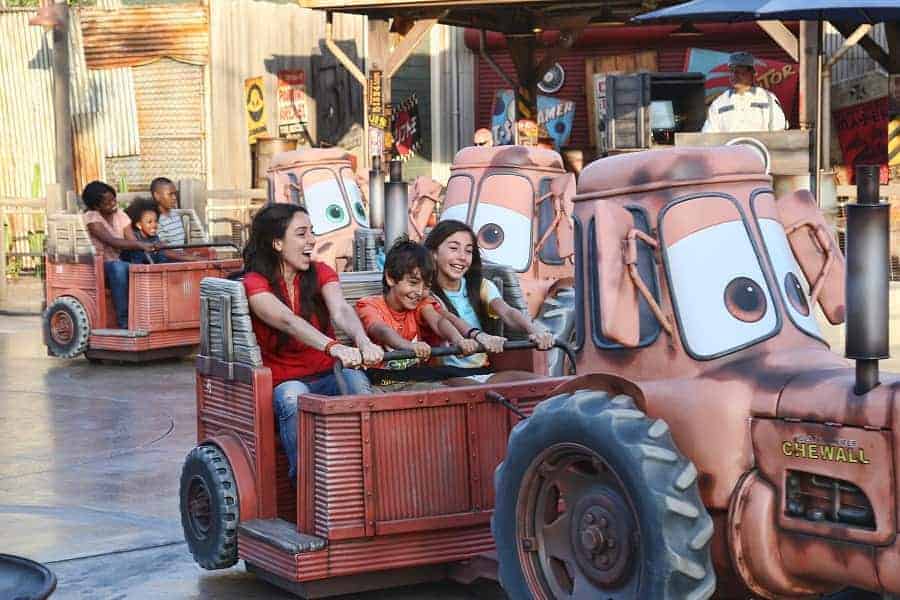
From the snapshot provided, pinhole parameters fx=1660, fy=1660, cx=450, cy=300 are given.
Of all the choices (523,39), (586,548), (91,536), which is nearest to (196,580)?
(91,536)

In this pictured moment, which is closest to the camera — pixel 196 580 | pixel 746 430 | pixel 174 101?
pixel 746 430

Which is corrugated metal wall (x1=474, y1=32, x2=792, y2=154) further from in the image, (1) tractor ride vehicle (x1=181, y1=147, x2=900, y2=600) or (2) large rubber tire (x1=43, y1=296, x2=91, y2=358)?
(1) tractor ride vehicle (x1=181, y1=147, x2=900, y2=600)

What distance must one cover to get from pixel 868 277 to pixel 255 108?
65.0ft

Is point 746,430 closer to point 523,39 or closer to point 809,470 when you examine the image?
point 809,470

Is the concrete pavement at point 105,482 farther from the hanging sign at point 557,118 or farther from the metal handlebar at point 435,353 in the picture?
the hanging sign at point 557,118

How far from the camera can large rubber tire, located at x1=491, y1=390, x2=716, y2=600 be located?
174 inches

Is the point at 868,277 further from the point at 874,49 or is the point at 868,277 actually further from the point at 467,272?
the point at 874,49

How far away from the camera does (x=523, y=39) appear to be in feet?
69.3

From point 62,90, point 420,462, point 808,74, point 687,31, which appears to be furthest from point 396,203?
point 687,31

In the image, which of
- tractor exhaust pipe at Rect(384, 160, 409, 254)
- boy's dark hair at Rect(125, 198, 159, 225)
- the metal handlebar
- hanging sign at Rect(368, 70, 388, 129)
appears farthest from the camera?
Result: hanging sign at Rect(368, 70, 388, 129)

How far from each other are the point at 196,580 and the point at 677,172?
2.55 metres

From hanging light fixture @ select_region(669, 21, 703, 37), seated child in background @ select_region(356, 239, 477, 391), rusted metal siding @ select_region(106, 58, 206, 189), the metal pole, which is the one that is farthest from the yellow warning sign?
seated child in background @ select_region(356, 239, 477, 391)

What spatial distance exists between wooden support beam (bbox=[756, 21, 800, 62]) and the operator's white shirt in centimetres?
85

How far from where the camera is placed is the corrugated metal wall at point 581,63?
871 inches
